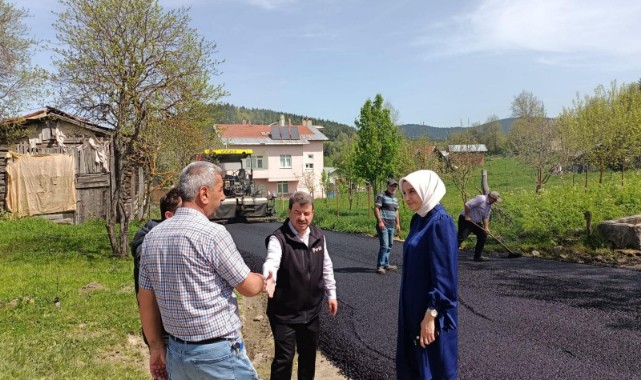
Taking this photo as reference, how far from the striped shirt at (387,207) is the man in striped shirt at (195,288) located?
20.2 ft

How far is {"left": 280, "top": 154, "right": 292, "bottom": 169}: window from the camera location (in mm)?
49781

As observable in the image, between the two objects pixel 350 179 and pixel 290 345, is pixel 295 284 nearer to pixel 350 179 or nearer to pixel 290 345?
pixel 290 345

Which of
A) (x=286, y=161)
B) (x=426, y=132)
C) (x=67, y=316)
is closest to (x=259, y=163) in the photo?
(x=286, y=161)

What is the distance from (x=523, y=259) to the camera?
1018 centimetres

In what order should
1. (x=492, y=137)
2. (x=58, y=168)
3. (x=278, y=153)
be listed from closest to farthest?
(x=58, y=168), (x=278, y=153), (x=492, y=137)

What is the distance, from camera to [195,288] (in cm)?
233

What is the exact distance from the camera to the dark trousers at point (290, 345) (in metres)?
3.54

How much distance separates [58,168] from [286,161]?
34.6 metres

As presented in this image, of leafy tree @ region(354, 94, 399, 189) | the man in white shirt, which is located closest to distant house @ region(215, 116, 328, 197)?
leafy tree @ region(354, 94, 399, 189)

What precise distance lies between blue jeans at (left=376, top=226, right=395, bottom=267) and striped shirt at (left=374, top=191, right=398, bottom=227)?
0.14 meters

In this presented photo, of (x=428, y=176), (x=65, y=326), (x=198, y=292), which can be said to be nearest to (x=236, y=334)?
(x=198, y=292)

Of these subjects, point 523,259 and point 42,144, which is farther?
point 42,144

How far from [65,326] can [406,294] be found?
442cm

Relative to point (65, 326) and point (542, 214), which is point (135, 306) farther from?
point (542, 214)
